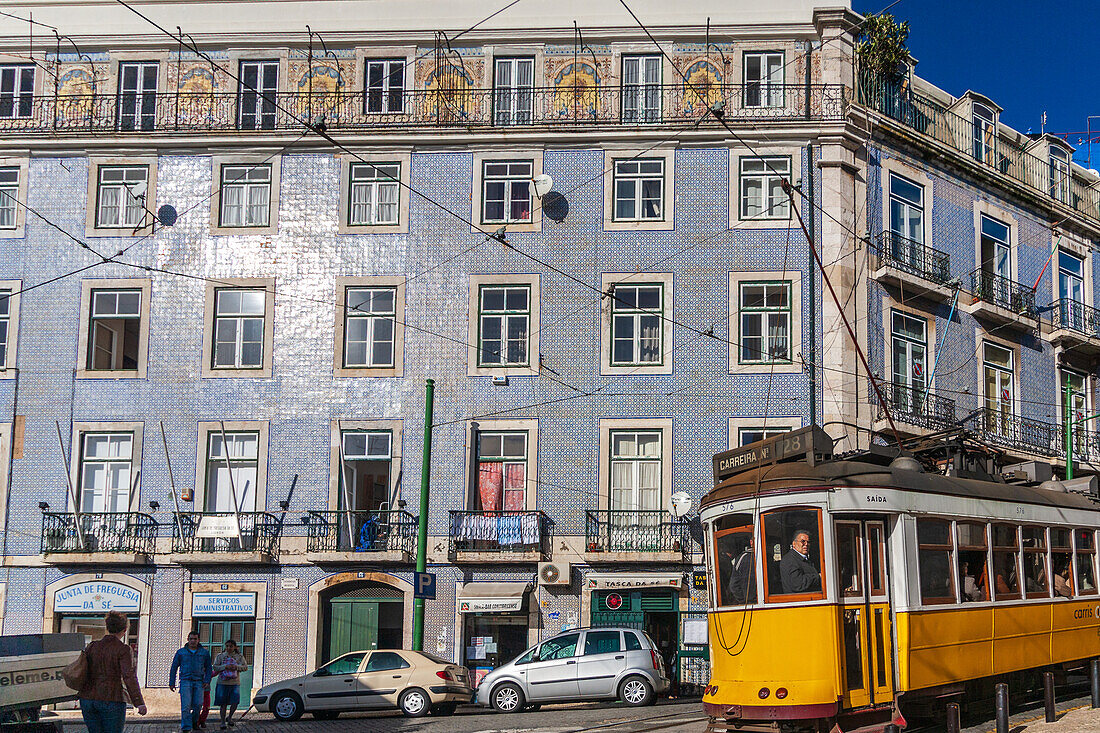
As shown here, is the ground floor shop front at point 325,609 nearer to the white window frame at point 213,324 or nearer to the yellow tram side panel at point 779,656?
the white window frame at point 213,324

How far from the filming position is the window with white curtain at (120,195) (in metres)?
29.4

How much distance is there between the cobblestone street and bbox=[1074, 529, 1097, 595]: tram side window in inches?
229

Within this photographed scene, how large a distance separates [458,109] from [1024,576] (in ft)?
55.3

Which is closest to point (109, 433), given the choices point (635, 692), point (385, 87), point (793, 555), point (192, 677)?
point (385, 87)

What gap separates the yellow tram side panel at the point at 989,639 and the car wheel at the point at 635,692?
21.2 feet

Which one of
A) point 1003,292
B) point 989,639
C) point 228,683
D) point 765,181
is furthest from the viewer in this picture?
point 1003,292

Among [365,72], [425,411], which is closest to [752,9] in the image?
[365,72]

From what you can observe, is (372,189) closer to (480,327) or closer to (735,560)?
(480,327)

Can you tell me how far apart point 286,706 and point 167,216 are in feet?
39.9

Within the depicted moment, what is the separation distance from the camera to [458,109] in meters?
29.3

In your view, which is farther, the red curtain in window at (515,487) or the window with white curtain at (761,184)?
the window with white curtain at (761,184)

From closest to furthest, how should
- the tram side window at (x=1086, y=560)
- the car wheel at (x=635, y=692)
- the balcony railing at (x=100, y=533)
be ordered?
the tram side window at (x=1086, y=560), the car wheel at (x=635, y=692), the balcony railing at (x=100, y=533)

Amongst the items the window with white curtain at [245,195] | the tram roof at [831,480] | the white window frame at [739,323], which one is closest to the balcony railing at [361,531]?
the window with white curtain at [245,195]

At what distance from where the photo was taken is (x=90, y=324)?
28.9m
